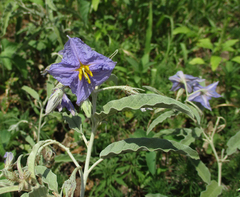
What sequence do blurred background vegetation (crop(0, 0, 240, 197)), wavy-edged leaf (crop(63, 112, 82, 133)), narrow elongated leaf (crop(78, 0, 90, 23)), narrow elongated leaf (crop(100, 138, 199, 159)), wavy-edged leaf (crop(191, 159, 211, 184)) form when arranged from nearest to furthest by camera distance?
narrow elongated leaf (crop(100, 138, 199, 159)) → wavy-edged leaf (crop(63, 112, 82, 133)) → wavy-edged leaf (crop(191, 159, 211, 184)) → blurred background vegetation (crop(0, 0, 240, 197)) → narrow elongated leaf (crop(78, 0, 90, 23))

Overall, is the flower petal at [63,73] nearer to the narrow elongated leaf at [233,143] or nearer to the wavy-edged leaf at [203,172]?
the wavy-edged leaf at [203,172]

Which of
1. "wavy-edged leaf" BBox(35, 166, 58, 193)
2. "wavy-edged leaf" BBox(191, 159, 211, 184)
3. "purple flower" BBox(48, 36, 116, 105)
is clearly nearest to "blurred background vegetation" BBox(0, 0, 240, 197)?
"wavy-edged leaf" BBox(191, 159, 211, 184)

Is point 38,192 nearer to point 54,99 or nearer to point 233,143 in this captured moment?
point 54,99

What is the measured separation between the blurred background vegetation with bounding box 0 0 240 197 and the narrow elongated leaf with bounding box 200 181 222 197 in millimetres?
212

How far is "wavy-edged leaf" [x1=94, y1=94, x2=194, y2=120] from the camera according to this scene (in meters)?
1.04

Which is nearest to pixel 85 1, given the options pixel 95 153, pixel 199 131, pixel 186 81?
pixel 186 81

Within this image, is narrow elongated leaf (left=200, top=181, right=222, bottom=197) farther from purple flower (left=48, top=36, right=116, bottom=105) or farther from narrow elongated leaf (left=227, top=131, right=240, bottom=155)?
purple flower (left=48, top=36, right=116, bottom=105)

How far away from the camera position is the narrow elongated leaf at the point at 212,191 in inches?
59.9

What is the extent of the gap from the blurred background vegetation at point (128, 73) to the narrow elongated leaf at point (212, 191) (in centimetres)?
21

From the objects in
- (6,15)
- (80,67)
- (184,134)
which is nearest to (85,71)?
(80,67)

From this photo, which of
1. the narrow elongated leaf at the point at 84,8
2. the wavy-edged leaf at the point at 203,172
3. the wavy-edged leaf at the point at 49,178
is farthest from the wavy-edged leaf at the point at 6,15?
the wavy-edged leaf at the point at 203,172

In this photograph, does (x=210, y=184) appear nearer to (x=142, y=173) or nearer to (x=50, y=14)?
(x=142, y=173)

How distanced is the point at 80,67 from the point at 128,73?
1374 mm

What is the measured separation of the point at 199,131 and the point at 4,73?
225 centimetres
